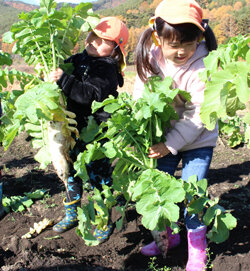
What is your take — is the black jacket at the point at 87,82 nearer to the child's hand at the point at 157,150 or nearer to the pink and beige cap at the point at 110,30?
the pink and beige cap at the point at 110,30

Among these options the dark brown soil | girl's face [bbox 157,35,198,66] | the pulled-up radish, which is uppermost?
girl's face [bbox 157,35,198,66]

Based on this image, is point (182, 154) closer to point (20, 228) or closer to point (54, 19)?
point (54, 19)

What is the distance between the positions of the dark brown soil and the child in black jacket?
16 centimetres

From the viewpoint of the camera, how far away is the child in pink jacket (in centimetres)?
162

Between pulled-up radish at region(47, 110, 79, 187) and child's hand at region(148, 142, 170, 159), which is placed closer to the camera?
child's hand at region(148, 142, 170, 159)

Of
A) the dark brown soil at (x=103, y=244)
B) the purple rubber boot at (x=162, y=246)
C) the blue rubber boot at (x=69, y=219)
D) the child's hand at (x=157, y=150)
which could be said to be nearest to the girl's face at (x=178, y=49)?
the child's hand at (x=157, y=150)

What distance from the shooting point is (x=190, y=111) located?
69.9 inches

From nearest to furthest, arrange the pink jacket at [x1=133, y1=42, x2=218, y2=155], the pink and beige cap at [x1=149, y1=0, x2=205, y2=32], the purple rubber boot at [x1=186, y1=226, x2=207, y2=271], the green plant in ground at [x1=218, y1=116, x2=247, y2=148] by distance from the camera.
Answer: the pink and beige cap at [x1=149, y1=0, x2=205, y2=32] < the pink jacket at [x1=133, y1=42, x2=218, y2=155] < the purple rubber boot at [x1=186, y1=226, x2=207, y2=271] < the green plant in ground at [x1=218, y1=116, x2=247, y2=148]

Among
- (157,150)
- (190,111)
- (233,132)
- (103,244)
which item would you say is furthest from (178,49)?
(233,132)

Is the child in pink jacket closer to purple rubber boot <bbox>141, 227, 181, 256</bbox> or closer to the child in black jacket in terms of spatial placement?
purple rubber boot <bbox>141, 227, 181, 256</bbox>

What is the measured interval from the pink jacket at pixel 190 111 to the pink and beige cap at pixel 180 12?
22cm

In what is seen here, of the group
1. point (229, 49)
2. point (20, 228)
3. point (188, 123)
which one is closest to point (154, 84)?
point (188, 123)

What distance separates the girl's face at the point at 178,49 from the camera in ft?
5.42

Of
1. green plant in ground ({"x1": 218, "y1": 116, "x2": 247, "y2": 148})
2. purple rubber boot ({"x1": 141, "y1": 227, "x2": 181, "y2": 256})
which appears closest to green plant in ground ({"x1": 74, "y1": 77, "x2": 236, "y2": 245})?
purple rubber boot ({"x1": 141, "y1": 227, "x2": 181, "y2": 256})
